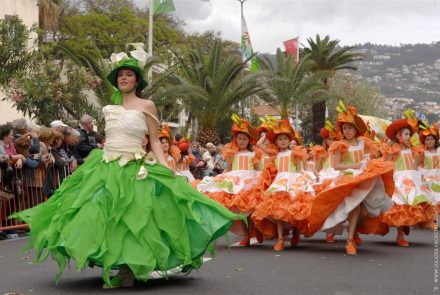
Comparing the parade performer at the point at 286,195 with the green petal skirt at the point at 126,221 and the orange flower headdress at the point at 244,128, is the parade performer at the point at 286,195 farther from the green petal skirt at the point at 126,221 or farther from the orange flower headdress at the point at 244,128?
the green petal skirt at the point at 126,221

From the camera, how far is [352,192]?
38.3ft

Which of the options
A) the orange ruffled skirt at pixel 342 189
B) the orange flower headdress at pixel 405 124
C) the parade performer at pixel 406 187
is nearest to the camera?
the orange ruffled skirt at pixel 342 189

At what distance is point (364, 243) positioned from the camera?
1361 centimetres

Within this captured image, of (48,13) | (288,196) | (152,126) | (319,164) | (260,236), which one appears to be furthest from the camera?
(48,13)

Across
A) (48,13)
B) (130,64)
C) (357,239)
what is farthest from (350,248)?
(48,13)

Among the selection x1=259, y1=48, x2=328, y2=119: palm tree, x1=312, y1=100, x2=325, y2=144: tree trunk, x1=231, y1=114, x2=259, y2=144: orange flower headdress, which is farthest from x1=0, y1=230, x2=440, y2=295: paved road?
x1=312, y1=100, x2=325, y2=144: tree trunk

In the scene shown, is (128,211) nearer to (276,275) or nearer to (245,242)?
(276,275)

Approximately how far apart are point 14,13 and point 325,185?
31.1m

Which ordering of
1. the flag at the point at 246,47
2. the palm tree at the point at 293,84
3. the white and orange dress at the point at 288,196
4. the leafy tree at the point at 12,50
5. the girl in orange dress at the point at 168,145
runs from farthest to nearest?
the flag at the point at 246,47
the palm tree at the point at 293,84
the leafy tree at the point at 12,50
the girl in orange dress at the point at 168,145
the white and orange dress at the point at 288,196

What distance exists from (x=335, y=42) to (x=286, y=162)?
121ft

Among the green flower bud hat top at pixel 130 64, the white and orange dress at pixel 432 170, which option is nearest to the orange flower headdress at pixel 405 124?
the white and orange dress at pixel 432 170

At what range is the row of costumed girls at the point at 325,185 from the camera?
38.4 feet

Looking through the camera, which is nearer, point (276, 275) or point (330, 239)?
point (276, 275)

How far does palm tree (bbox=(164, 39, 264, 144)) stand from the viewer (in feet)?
115
